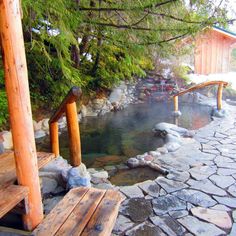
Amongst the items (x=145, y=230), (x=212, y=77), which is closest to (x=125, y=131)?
(x=145, y=230)

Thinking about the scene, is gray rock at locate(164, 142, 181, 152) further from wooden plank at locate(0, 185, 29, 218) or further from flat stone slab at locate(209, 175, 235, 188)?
wooden plank at locate(0, 185, 29, 218)

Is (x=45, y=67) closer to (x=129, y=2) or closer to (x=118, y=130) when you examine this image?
(x=118, y=130)

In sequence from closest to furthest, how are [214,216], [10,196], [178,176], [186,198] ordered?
[10,196] → [214,216] → [186,198] → [178,176]

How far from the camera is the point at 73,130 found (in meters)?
3.01

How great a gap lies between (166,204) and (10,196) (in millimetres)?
1902

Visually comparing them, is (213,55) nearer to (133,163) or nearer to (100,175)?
(133,163)

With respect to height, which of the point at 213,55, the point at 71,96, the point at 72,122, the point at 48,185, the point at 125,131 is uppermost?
the point at 213,55

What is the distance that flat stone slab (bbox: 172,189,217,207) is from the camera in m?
2.94

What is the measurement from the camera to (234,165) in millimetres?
3941

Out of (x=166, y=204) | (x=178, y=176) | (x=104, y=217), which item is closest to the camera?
(x=104, y=217)

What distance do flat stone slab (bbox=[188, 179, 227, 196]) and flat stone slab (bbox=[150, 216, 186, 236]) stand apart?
80 centimetres

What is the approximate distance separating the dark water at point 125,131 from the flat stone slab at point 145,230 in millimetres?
2252

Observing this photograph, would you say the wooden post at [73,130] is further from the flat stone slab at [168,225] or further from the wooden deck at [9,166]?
the flat stone slab at [168,225]

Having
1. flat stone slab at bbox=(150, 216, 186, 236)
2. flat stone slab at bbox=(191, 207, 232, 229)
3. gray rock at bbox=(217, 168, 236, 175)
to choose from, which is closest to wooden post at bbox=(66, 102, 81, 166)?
flat stone slab at bbox=(150, 216, 186, 236)
